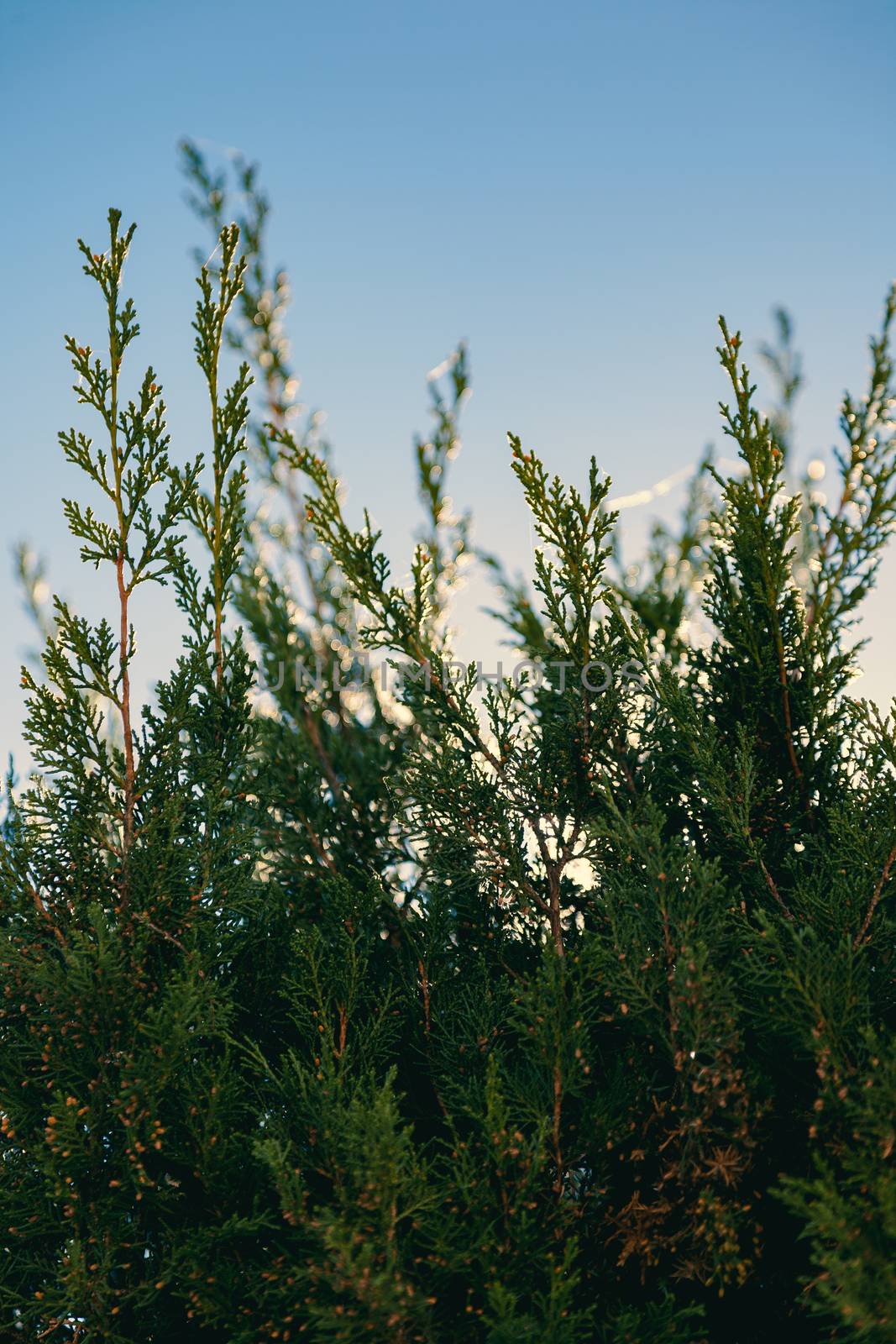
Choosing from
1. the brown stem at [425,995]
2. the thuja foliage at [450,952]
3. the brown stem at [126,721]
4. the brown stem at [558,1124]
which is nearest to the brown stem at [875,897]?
the thuja foliage at [450,952]

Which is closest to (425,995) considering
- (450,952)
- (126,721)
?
(450,952)

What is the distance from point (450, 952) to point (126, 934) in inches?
44.4

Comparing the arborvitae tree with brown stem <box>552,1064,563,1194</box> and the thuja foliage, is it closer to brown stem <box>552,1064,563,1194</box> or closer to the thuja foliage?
the thuja foliage

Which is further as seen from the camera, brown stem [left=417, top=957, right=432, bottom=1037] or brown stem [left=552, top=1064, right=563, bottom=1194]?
brown stem [left=417, top=957, right=432, bottom=1037]

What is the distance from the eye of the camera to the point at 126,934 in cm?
289

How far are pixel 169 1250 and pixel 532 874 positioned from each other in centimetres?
159

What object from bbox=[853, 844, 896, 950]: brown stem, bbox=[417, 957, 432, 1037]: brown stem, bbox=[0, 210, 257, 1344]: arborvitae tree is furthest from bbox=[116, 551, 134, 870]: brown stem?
bbox=[853, 844, 896, 950]: brown stem

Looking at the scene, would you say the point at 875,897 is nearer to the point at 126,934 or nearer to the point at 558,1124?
the point at 558,1124

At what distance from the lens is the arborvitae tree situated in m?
2.54

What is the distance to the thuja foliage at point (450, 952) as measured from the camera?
2.32 m

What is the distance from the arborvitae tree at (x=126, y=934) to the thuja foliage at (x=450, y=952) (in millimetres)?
16

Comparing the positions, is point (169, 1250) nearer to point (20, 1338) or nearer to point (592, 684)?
point (20, 1338)

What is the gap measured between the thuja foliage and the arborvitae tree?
2cm

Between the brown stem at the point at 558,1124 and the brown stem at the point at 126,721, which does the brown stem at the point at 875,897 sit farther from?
the brown stem at the point at 126,721
